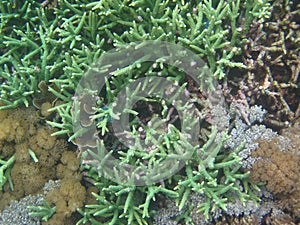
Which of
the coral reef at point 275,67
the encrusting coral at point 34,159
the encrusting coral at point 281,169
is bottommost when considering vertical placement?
the encrusting coral at point 34,159

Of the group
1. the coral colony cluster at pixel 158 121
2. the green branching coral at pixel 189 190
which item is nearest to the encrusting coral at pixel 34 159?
the coral colony cluster at pixel 158 121

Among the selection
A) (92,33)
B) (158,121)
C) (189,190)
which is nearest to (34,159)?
(158,121)

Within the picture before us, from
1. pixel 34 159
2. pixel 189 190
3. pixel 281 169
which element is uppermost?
pixel 281 169

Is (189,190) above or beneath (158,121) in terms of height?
beneath

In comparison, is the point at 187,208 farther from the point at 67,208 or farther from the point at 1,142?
the point at 1,142

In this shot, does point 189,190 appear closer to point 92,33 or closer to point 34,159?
point 34,159

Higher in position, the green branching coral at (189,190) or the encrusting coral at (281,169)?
the encrusting coral at (281,169)

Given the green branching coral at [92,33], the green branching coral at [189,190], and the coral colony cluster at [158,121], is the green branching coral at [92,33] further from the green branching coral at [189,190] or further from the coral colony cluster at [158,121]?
the green branching coral at [189,190]

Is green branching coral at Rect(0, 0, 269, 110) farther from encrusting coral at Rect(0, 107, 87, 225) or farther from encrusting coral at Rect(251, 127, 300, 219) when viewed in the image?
encrusting coral at Rect(251, 127, 300, 219)

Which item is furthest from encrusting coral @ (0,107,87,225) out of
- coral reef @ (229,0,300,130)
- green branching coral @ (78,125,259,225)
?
coral reef @ (229,0,300,130)
